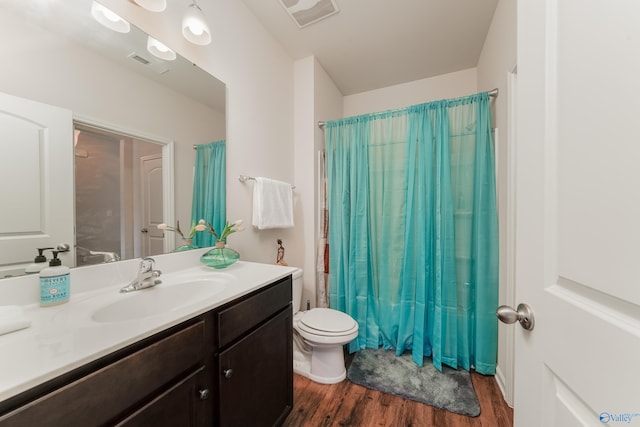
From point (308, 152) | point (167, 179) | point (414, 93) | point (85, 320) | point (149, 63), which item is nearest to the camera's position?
point (85, 320)

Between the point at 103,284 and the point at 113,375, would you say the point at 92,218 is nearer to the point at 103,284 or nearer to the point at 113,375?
the point at 103,284

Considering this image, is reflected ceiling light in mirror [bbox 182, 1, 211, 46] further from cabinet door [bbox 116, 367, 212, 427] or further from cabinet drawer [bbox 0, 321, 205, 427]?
cabinet door [bbox 116, 367, 212, 427]

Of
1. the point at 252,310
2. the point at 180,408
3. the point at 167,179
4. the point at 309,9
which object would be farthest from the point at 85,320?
the point at 309,9

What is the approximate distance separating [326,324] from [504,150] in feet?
5.22

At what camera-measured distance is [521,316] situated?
574mm

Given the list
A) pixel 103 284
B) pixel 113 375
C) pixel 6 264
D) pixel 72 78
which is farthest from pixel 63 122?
pixel 113 375

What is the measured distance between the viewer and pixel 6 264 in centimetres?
74

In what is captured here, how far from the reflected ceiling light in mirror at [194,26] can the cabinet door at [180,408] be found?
58.5 inches

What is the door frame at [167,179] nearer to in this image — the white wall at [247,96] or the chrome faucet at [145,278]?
the chrome faucet at [145,278]

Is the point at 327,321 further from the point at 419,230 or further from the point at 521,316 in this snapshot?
the point at 521,316

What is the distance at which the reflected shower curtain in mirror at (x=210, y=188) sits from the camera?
4.46ft

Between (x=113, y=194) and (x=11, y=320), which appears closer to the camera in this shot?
(x=11, y=320)

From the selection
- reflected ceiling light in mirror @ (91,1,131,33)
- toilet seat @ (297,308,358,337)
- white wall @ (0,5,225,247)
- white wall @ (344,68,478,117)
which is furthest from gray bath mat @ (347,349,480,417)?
white wall @ (344,68,478,117)

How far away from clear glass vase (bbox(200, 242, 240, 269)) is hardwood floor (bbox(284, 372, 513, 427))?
→ 927 millimetres
